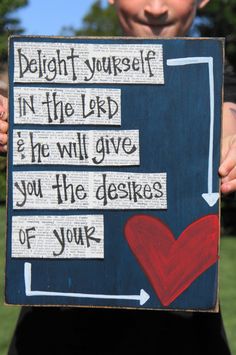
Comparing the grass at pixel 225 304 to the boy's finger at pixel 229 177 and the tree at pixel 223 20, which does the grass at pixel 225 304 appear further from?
the boy's finger at pixel 229 177

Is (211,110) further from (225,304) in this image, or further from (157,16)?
(225,304)

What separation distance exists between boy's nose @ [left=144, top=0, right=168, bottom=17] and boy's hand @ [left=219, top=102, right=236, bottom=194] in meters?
0.35

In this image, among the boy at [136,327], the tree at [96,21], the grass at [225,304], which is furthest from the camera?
the tree at [96,21]

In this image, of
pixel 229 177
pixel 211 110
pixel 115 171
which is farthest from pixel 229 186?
pixel 115 171

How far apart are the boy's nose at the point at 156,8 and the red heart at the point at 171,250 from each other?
2.05ft

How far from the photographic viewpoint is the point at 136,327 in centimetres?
266

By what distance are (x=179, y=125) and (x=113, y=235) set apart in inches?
14.4

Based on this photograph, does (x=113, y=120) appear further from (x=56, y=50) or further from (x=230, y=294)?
(x=230, y=294)

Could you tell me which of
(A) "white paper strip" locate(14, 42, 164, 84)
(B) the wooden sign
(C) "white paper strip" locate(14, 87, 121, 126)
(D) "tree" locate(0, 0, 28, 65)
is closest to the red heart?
(B) the wooden sign

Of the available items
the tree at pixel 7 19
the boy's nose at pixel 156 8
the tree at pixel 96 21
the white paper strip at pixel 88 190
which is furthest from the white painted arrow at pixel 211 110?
the tree at pixel 96 21

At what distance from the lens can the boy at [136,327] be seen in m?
2.67

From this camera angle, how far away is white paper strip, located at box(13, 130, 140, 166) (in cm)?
250

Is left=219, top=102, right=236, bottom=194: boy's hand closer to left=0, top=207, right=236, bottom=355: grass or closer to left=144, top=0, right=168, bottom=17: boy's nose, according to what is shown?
left=144, top=0, right=168, bottom=17: boy's nose

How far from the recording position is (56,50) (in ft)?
8.23
